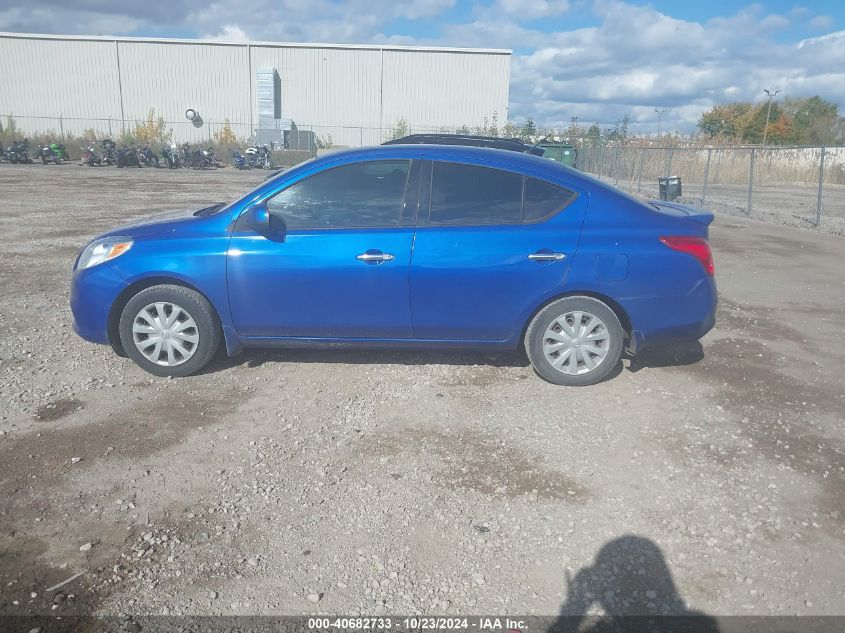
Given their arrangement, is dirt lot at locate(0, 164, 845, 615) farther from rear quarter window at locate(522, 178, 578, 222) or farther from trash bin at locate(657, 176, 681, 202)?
trash bin at locate(657, 176, 681, 202)

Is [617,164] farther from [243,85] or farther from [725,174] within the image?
[243,85]

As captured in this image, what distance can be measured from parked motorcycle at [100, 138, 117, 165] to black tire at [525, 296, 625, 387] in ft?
117

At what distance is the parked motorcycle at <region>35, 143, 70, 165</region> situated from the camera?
35688 mm

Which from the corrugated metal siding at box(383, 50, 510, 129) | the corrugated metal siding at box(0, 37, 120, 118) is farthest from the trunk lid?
the corrugated metal siding at box(0, 37, 120, 118)

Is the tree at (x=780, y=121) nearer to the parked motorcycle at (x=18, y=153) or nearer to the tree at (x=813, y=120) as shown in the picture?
the tree at (x=813, y=120)

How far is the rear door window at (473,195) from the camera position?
509 cm

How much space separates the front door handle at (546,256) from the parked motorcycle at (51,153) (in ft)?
123

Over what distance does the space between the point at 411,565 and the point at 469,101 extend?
45504 millimetres

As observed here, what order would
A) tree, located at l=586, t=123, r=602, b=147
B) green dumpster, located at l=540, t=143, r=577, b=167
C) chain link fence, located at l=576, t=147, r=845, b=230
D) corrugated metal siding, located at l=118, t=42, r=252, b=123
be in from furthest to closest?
corrugated metal siding, located at l=118, t=42, r=252, b=123
tree, located at l=586, t=123, r=602, b=147
green dumpster, located at l=540, t=143, r=577, b=167
chain link fence, located at l=576, t=147, r=845, b=230

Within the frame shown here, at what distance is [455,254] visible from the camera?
196 inches

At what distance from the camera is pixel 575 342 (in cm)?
520

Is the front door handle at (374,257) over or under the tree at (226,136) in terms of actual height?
under

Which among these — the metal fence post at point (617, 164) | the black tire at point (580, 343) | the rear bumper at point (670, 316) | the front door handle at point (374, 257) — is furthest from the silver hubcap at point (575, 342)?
the metal fence post at point (617, 164)

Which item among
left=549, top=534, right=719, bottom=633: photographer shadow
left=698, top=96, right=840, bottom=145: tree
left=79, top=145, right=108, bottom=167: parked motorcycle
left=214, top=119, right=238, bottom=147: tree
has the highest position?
left=698, top=96, right=840, bottom=145: tree
